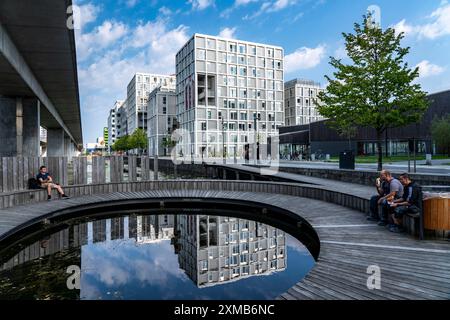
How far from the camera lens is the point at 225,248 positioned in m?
10.1

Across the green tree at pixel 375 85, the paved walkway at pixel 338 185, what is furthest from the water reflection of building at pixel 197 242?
the green tree at pixel 375 85

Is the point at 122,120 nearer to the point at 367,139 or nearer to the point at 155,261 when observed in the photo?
the point at 367,139

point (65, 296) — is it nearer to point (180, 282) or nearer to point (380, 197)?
point (180, 282)

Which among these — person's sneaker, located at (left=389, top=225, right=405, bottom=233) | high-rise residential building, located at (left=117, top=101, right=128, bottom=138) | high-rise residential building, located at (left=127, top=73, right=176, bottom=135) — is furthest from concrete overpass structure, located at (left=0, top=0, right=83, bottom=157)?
high-rise residential building, located at (left=117, top=101, right=128, bottom=138)

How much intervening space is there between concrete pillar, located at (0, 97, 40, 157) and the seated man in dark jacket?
1997 cm

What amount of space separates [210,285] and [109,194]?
941cm

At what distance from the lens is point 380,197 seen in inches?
351

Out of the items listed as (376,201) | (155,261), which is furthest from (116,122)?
(376,201)

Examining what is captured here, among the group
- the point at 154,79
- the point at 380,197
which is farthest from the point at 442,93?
the point at 154,79

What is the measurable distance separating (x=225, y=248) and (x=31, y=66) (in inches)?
530

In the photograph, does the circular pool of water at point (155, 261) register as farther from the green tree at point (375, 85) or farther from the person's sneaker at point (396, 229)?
the green tree at point (375, 85)

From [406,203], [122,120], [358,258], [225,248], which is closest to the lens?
[358,258]

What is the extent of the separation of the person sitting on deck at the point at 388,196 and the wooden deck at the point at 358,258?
0.32 m

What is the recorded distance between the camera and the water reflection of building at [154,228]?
441 inches
